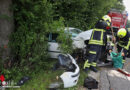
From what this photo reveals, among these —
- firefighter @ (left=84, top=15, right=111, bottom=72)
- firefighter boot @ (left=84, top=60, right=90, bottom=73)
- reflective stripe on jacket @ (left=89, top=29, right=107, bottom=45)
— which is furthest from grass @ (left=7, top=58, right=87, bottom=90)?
reflective stripe on jacket @ (left=89, top=29, right=107, bottom=45)

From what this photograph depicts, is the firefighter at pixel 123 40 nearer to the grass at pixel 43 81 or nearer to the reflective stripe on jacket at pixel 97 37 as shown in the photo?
the reflective stripe on jacket at pixel 97 37

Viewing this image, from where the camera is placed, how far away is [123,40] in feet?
15.0

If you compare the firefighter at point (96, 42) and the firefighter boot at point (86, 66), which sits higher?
the firefighter at point (96, 42)

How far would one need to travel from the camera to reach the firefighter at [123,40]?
171 inches

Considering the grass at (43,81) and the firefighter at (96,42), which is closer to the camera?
the grass at (43,81)

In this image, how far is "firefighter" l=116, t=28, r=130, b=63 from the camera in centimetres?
434

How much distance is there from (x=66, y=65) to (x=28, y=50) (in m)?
1.28

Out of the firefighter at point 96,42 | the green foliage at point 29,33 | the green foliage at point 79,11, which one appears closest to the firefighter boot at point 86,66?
the firefighter at point 96,42

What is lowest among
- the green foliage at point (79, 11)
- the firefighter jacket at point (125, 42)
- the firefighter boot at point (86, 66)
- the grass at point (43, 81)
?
the grass at point (43, 81)

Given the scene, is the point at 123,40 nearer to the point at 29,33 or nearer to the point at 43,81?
the point at 43,81

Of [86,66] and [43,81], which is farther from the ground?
[86,66]

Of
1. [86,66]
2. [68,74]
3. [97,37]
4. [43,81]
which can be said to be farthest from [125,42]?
[43,81]

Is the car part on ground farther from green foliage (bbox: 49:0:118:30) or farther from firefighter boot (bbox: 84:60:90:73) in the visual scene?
green foliage (bbox: 49:0:118:30)

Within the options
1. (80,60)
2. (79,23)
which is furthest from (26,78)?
(79,23)
